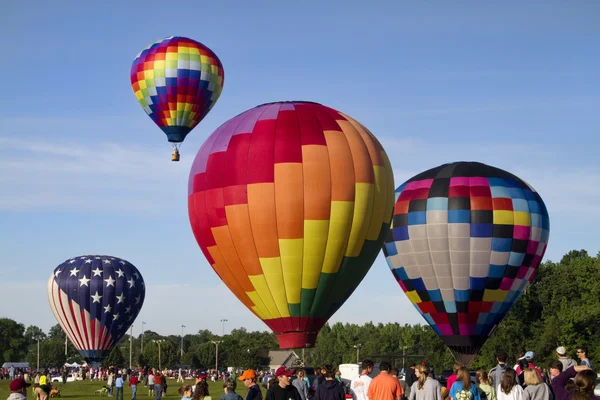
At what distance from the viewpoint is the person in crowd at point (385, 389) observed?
1362 cm

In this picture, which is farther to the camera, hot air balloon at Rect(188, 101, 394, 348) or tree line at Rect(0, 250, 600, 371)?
tree line at Rect(0, 250, 600, 371)

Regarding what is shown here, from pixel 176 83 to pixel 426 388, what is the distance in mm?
32422

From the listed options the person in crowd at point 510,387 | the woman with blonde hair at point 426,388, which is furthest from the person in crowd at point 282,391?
the person in crowd at point 510,387

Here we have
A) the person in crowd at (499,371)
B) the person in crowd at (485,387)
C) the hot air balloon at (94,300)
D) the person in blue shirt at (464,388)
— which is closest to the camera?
the person in blue shirt at (464,388)

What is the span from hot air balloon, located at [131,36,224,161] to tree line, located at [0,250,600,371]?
12466 mm

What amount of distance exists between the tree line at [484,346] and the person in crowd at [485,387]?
31721mm

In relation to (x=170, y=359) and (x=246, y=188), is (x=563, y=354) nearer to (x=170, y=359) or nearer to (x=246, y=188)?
(x=246, y=188)

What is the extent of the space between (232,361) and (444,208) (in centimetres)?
8697

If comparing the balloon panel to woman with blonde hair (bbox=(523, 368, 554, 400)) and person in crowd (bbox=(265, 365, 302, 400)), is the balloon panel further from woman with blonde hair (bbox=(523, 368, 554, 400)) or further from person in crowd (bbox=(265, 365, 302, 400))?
woman with blonde hair (bbox=(523, 368, 554, 400))

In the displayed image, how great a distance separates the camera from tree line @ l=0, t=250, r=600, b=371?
193 ft

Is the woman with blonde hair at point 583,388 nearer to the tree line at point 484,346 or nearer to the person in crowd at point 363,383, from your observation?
the person in crowd at point 363,383

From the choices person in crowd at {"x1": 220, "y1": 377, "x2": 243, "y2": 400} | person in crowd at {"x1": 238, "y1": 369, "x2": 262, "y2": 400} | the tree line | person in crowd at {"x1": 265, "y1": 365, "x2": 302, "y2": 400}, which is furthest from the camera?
the tree line

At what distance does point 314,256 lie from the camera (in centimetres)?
2611

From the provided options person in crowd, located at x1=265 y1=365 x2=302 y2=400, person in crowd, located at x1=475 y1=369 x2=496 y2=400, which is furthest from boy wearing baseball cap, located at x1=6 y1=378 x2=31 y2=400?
person in crowd, located at x1=475 y1=369 x2=496 y2=400
